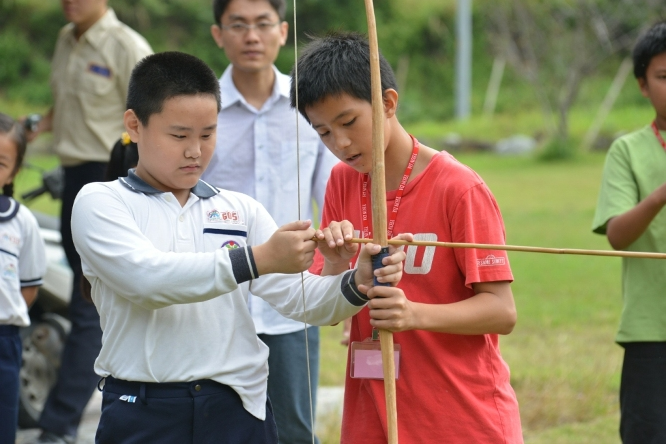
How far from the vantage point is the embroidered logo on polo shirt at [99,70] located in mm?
4855

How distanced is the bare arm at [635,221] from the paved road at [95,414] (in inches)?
78.9

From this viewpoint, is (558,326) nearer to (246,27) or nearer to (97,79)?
(97,79)

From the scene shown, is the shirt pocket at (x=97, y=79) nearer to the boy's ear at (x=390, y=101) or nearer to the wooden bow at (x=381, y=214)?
the boy's ear at (x=390, y=101)

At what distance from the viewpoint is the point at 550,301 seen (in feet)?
26.2

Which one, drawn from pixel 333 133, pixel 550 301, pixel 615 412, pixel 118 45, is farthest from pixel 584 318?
pixel 333 133

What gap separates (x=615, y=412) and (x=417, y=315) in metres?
3.11

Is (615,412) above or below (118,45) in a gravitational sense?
below

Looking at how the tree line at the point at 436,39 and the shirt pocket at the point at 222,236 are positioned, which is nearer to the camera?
the shirt pocket at the point at 222,236

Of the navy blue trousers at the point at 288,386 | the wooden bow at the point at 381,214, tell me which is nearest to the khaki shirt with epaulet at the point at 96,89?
the navy blue trousers at the point at 288,386

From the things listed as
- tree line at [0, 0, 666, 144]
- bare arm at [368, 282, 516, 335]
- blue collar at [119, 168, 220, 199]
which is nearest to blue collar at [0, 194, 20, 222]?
blue collar at [119, 168, 220, 199]

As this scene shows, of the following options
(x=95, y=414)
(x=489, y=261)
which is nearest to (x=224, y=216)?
(x=489, y=261)

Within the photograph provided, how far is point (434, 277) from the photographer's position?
100 inches

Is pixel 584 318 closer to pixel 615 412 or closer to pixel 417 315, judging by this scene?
pixel 615 412

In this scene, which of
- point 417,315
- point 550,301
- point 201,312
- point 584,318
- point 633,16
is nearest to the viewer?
point 417,315
